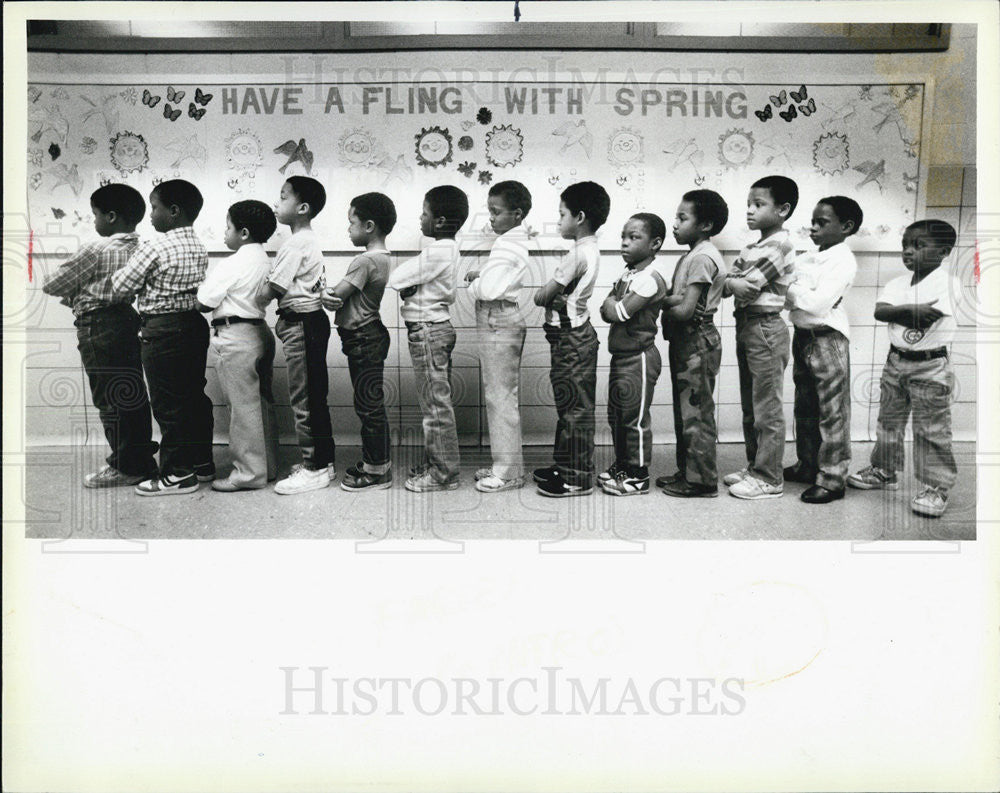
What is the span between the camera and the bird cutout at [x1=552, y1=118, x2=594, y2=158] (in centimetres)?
172

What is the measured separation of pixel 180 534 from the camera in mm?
1727

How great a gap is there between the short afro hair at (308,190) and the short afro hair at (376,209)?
7 cm

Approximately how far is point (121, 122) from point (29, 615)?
3.69 ft

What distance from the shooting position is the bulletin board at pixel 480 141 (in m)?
1.70

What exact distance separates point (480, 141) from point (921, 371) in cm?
113

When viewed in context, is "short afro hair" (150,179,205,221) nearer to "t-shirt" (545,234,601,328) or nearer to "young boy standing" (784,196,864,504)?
"t-shirt" (545,234,601,328)

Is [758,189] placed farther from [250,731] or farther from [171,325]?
[250,731]

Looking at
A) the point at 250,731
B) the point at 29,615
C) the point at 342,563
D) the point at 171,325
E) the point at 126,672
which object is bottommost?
the point at 250,731

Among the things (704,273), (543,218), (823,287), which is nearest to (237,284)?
(543,218)

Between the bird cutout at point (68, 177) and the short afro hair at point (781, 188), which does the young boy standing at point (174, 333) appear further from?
the short afro hair at point (781, 188)

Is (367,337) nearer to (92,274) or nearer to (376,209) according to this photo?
(376,209)

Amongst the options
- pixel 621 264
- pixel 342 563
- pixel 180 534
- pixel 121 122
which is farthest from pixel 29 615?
pixel 621 264

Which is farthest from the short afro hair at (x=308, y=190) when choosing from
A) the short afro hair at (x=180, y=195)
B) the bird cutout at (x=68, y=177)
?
the bird cutout at (x=68, y=177)

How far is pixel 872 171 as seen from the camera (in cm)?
171
